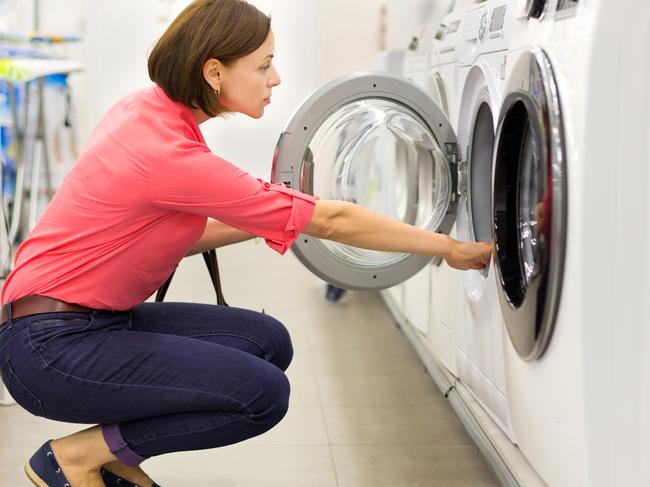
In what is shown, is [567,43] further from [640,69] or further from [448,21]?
[448,21]

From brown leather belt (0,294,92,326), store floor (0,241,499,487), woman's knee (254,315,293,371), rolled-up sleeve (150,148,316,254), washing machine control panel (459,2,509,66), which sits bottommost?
store floor (0,241,499,487)

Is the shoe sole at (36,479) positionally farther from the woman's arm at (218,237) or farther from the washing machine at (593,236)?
the washing machine at (593,236)

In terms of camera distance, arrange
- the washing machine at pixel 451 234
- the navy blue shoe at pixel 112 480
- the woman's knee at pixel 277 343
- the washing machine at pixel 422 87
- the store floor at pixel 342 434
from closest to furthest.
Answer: the navy blue shoe at pixel 112 480 < the woman's knee at pixel 277 343 < the store floor at pixel 342 434 < the washing machine at pixel 451 234 < the washing machine at pixel 422 87

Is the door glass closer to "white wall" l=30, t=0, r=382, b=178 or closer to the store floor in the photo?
the store floor

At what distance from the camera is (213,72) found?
1465 millimetres

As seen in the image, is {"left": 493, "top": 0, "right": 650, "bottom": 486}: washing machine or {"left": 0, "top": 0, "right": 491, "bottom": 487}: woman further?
{"left": 0, "top": 0, "right": 491, "bottom": 487}: woman

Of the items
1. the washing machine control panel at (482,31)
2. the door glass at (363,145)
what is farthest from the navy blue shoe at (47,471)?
the washing machine control panel at (482,31)

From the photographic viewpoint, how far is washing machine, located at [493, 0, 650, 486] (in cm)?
113

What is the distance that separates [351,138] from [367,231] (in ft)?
2.15

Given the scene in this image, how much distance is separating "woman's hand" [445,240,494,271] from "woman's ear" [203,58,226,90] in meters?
0.49

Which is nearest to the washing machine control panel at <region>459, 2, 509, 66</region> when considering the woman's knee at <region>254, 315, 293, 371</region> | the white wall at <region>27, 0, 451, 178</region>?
the woman's knee at <region>254, 315, 293, 371</region>

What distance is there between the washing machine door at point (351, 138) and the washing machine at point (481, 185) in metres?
0.05

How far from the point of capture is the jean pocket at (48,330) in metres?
1.41

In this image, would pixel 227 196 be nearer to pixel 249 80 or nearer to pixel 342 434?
pixel 249 80
